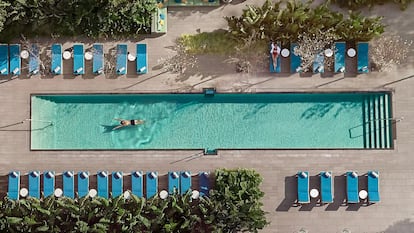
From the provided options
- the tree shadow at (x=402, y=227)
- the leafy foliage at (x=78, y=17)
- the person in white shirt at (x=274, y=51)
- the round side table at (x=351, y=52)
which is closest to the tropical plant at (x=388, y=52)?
the round side table at (x=351, y=52)

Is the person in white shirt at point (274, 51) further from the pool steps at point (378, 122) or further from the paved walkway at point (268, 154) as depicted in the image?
the pool steps at point (378, 122)

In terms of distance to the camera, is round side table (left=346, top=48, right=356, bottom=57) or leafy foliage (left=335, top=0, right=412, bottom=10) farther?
leafy foliage (left=335, top=0, right=412, bottom=10)

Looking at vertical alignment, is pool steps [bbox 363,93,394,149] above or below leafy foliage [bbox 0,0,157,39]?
below

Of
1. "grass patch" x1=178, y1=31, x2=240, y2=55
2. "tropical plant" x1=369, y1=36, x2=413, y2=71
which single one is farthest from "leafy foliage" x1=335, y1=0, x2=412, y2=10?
"grass patch" x1=178, y1=31, x2=240, y2=55

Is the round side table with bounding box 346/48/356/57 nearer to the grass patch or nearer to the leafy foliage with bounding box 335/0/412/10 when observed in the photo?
the leafy foliage with bounding box 335/0/412/10

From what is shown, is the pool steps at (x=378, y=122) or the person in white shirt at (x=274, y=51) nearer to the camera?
the person in white shirt at (x=274, y=51)

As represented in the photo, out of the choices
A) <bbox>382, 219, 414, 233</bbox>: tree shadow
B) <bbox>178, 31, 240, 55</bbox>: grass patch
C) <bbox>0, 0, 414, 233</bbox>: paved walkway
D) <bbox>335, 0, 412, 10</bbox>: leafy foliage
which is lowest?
<bbox>382, 219, 414, 233</bbox>: tree shadow
